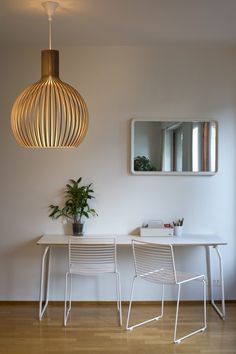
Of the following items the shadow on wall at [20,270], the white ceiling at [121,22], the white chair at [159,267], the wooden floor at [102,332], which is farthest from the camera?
the shadow on wall at [20,270]

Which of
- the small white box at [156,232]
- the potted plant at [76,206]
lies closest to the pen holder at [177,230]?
the small white box at [156,232]

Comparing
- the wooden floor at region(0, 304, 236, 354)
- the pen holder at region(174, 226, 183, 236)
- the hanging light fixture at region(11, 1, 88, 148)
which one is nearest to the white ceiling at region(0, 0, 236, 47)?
the hanging light fixture at region(11, 1, 88, 148)

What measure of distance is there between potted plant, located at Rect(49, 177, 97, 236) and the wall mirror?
1.75 feet

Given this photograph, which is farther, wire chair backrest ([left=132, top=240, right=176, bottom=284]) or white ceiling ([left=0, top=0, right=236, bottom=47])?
wire chair backrest ([left=132, top=240, right=176, bottom=284])

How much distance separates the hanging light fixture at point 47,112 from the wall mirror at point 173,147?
1.62m

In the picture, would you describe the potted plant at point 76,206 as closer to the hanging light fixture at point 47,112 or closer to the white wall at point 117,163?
the white wall at point 117,163

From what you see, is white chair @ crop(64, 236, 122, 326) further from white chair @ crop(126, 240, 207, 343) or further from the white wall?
the white wall

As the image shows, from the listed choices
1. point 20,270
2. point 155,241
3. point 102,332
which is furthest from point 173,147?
point 20,270

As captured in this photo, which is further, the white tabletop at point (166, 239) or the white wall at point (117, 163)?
the white wall at point (117, 163)

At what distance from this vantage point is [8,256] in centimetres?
452

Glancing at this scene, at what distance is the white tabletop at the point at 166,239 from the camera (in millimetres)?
4062

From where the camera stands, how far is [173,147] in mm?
4461

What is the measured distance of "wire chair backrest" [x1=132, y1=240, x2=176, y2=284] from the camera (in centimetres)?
371

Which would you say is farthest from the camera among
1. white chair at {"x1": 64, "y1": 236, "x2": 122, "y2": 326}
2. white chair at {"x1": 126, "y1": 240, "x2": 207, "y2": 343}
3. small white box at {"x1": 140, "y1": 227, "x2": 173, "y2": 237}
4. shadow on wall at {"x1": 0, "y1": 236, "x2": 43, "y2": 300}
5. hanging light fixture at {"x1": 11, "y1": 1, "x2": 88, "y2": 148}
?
shadow on wall at {"x1": 0, "y1": 236, "x2": 43, "y2": 300}
